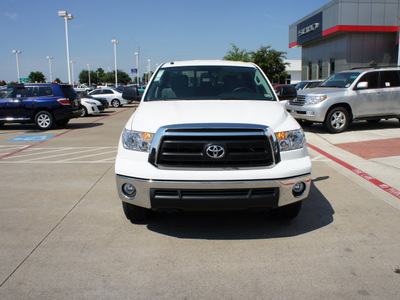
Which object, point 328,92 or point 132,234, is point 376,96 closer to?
point 328,92

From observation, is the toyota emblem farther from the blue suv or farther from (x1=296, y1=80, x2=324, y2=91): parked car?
(x1=296, y1=80, x2=324, y2=91): parked car

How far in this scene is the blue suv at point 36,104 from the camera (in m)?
14.1

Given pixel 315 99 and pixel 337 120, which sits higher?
pixel 315 99

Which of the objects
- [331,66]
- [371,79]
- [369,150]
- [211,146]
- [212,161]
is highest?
[331,66]

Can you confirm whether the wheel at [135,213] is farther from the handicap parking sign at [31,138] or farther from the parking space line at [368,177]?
the handicap parking sign at [31,138]

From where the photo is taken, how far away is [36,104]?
46.4ft

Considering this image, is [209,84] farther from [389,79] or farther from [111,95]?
[111,95]

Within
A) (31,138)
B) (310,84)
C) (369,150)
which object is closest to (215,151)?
(369,150)

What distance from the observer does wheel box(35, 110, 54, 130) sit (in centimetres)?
1427

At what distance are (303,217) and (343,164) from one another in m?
3.43

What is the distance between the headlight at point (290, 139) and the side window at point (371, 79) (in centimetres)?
895

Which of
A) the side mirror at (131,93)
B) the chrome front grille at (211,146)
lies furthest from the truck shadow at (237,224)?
the side mirror at (131,93)

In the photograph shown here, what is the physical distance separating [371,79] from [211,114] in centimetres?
973

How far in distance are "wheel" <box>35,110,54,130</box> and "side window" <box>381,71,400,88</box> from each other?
38.5 feet
